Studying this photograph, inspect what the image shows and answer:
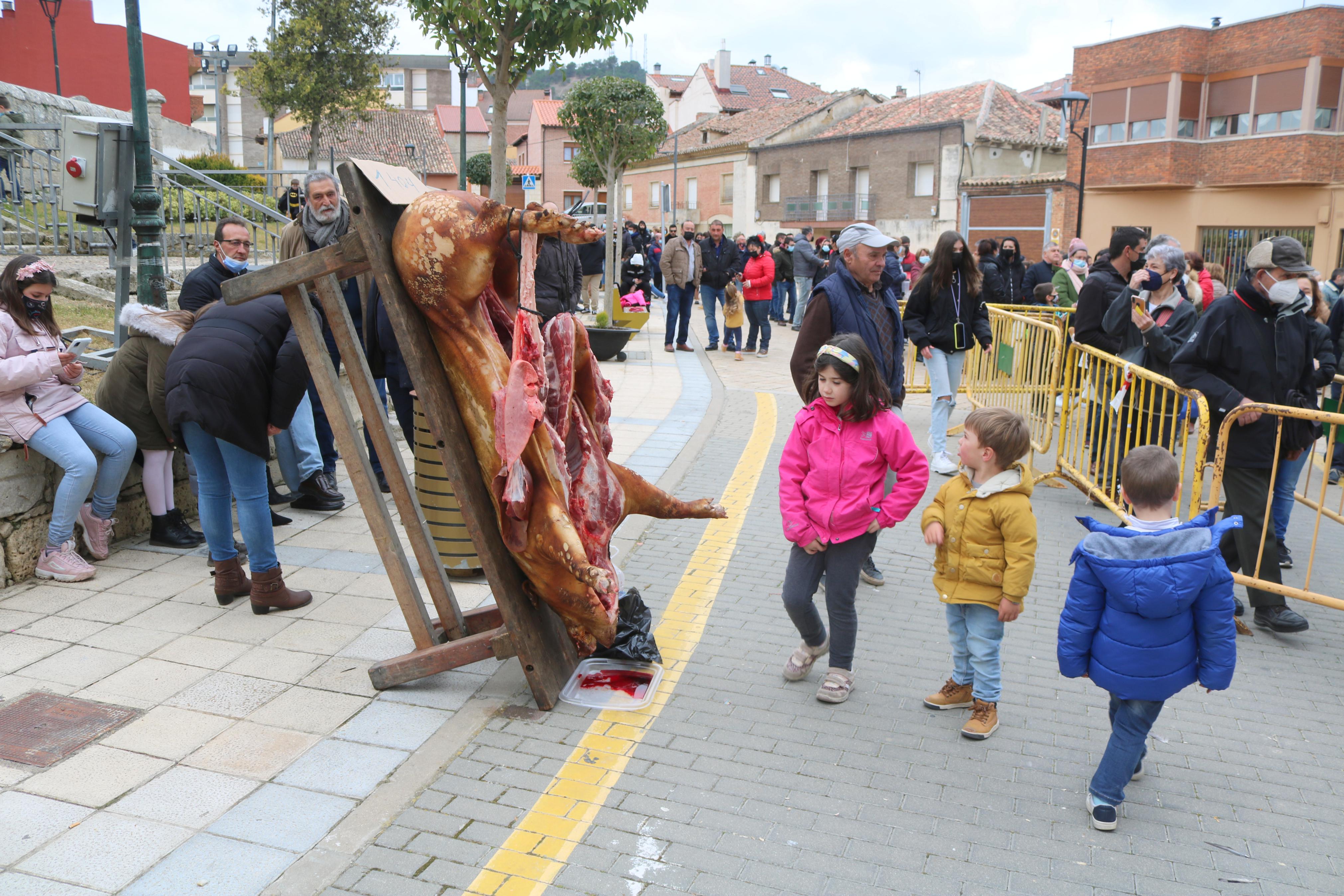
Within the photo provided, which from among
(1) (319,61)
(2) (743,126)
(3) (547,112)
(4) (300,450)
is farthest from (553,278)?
(3) (547,112)

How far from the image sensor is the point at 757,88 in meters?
67.5

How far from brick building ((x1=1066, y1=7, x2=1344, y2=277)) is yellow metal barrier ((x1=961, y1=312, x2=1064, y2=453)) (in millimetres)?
23206

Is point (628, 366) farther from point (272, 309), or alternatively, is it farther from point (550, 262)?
point (272, 309)

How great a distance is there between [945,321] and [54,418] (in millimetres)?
5970

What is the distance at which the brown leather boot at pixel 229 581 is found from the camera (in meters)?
5.01

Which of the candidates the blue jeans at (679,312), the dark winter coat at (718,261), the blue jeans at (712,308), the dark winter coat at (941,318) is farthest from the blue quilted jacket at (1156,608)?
the blue jeans at (712,308)

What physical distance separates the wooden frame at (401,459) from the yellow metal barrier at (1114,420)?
367cm

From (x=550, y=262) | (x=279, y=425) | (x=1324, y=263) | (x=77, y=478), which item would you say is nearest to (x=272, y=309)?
(x=279, y=425)

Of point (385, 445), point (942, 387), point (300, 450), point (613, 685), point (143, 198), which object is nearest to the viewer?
point (385, 445)

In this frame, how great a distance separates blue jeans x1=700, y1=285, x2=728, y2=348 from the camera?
15812 millimetres

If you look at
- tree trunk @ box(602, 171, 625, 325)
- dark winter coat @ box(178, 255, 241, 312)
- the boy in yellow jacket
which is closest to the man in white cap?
the boy in yellow jacket

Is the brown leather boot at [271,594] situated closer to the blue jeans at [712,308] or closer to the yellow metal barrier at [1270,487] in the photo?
the yellow metal barrier at [1270,487]

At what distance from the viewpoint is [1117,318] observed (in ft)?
22.6

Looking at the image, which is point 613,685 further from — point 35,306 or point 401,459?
point 35,306
